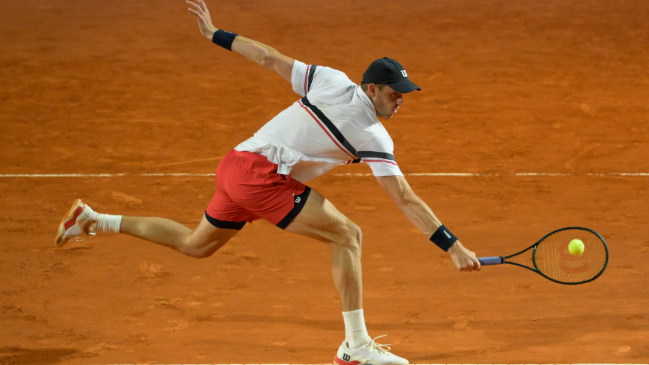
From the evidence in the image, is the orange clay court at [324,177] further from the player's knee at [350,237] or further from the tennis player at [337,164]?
the player's knee at [350,237]

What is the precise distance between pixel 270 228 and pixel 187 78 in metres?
4.75

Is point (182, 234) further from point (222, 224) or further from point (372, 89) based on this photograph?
point (372, 89)

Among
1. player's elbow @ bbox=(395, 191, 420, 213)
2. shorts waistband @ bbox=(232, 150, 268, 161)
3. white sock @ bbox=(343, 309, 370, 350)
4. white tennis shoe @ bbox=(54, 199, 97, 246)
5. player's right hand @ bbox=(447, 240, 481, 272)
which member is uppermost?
player's elbow @ bbox=(395, 191, 420, 213)

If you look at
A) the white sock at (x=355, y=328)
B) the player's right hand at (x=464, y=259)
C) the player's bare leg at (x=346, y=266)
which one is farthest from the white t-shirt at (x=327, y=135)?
the white sock at (x=355, y=328)

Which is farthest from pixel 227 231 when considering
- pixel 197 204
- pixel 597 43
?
pixel 597 43

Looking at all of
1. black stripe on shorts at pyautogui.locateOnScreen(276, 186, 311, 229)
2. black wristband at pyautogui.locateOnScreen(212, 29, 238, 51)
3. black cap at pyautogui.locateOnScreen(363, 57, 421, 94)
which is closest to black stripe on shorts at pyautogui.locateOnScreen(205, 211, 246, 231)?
black stripe on shorts at pyautogui.locateOnScreen(276, 186, 311, 229)

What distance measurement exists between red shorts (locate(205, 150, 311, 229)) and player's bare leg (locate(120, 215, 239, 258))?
0.28 m

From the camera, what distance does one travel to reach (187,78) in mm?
11203

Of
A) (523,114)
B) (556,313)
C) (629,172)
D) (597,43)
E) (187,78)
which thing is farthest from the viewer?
(597,43)

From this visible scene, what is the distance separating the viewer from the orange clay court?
5246 millimetres

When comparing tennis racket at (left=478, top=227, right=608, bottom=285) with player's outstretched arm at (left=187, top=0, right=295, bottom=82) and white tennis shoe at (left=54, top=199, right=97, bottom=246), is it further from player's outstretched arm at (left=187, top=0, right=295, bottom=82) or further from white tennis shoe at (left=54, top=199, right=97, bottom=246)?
white tennis shoe at (left=54, top=199, right=97, bottom=246)

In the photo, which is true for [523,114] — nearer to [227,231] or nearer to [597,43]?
[597,43]

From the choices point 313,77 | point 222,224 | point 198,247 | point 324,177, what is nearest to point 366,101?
point 313,77

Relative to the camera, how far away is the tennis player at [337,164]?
4492 mm
